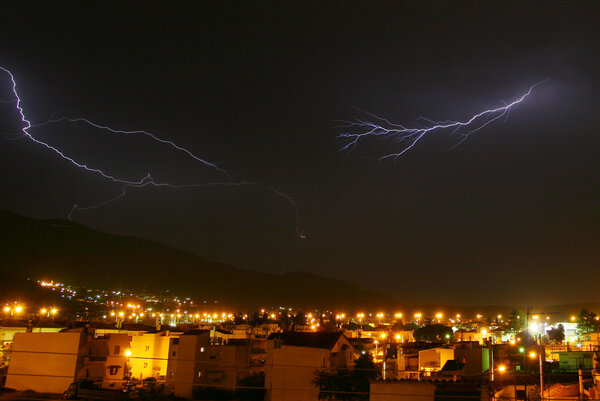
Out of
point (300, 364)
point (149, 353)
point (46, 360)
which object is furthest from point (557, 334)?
point (46, 360)

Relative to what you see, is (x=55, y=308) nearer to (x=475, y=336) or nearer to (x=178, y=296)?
(x=475, y=336)

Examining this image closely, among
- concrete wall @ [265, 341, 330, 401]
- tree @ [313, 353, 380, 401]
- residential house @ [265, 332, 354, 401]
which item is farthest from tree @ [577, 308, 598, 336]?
concrete wall @ [265, 341, 330, 401]

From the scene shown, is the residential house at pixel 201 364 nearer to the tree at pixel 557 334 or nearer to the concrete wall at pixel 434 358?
the concrete wall at pixel 434 358

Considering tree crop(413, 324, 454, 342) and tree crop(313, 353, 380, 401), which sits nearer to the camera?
tree crop(313, 353, 380, 401)

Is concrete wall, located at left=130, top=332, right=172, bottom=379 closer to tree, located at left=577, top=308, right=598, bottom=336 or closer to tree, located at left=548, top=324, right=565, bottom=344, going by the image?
tree, located at left=548, top=324, right=565, bottom=344

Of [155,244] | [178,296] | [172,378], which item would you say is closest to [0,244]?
[178,296]

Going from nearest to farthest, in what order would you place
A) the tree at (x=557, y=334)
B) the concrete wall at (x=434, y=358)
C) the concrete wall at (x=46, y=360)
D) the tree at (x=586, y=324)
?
1. the concrete wall at (x=46, y=360)
2. the concrete wall at (x=434, y=358)
3. the tree at (x=557, y=334)
4. the tree at (x=586, y=324)

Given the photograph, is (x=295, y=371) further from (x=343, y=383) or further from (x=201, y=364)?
(x=201, y=364)

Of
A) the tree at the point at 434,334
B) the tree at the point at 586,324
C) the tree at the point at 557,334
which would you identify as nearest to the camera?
the tree at the point at 557,334

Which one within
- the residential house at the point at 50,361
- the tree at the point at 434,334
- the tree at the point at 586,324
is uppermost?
the tree at the point at 586,324

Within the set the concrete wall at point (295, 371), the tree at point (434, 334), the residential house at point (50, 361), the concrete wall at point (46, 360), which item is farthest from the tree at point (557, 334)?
the concrete wall at point (46, 360)

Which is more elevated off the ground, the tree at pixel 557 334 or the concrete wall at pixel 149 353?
the tree at pixel 557 334

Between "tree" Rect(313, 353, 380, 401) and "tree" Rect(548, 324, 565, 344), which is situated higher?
"tree" Rect(548, 324, 565, 344)
